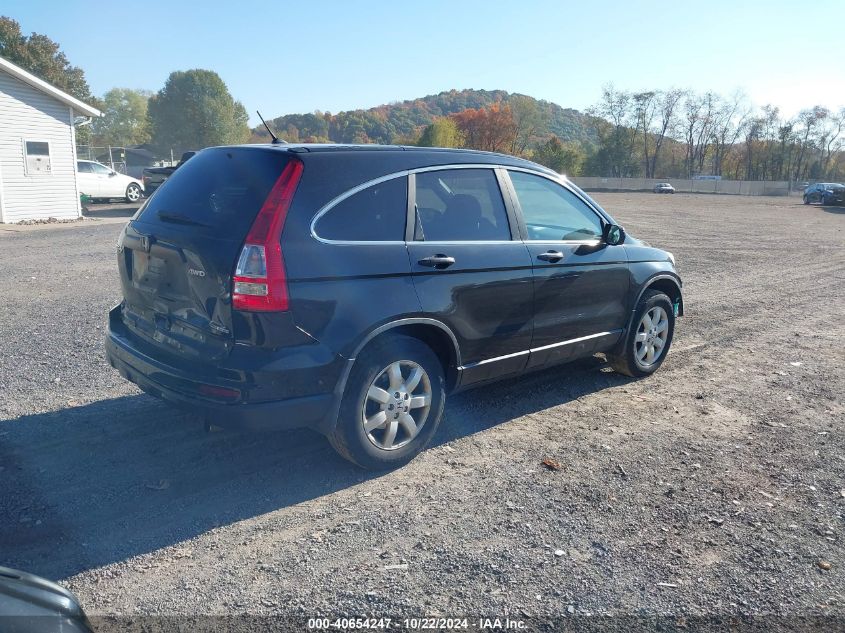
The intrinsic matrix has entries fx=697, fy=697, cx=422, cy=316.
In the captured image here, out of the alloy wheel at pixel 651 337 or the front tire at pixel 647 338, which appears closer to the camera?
the front tire at pixel 647 338

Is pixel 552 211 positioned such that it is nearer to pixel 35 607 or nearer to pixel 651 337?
pixel 651 337

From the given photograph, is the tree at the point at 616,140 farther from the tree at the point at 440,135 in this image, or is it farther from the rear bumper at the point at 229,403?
the rear bumper at the point at 229,403

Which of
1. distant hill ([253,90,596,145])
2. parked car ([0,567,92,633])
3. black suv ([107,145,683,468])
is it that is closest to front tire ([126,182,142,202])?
distant hill ([253,90,596,145])

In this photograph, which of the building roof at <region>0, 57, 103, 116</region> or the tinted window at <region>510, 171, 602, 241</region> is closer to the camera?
the tinted window at <region>510, 171, 602, 241</region>

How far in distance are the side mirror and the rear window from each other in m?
2.78

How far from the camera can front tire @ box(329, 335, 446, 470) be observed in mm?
3961

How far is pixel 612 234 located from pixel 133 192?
27185 millimetres

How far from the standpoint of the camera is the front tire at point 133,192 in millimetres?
28547

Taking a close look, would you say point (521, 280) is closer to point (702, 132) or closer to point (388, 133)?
point (388, 133)

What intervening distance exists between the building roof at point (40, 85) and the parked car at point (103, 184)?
4.31 metres

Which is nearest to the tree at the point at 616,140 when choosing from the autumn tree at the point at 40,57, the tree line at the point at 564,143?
the tree line at the point at 564,143

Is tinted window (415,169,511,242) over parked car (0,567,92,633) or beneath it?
over

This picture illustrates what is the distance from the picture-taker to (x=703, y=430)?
5.09 m

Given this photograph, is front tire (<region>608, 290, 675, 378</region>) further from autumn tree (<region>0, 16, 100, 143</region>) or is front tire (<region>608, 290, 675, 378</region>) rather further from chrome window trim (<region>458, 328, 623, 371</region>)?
autumn tree (<region>0, 16, 100, 143</region>)
